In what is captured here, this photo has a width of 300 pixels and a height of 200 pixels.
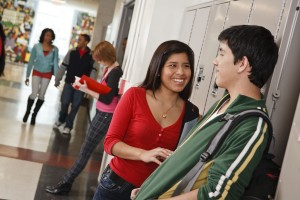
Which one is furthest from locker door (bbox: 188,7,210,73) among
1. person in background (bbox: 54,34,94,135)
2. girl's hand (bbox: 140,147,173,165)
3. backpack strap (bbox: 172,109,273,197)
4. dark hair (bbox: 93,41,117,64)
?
person in background (bbox: 54,34,94,135)

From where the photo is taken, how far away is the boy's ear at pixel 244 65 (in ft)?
4.72

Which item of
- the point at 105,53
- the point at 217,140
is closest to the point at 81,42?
the point at 105,53

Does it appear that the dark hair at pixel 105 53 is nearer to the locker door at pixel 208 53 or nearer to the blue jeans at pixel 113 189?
the locker door at pixel 208 53

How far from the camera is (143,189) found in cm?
166

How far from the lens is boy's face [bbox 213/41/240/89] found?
1.48m

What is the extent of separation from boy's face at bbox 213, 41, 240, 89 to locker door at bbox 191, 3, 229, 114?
158cm

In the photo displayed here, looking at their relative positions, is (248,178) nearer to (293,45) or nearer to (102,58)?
(293,45)

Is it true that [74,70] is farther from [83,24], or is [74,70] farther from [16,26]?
[83,24]

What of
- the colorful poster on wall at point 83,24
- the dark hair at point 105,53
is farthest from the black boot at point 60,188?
the colorful poster on wall at point 83,24

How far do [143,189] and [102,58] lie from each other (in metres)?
3.09

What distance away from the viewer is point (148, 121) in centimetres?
214

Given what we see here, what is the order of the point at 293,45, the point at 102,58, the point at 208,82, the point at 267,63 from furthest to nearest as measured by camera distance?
the point at 102,58 < the point at 208,82 < the point at 293,45 < the point at 267,63

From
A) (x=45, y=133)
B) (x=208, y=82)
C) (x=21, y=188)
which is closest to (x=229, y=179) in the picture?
(x=208, y=82)

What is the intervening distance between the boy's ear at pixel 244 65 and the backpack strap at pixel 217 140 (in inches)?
6.8
